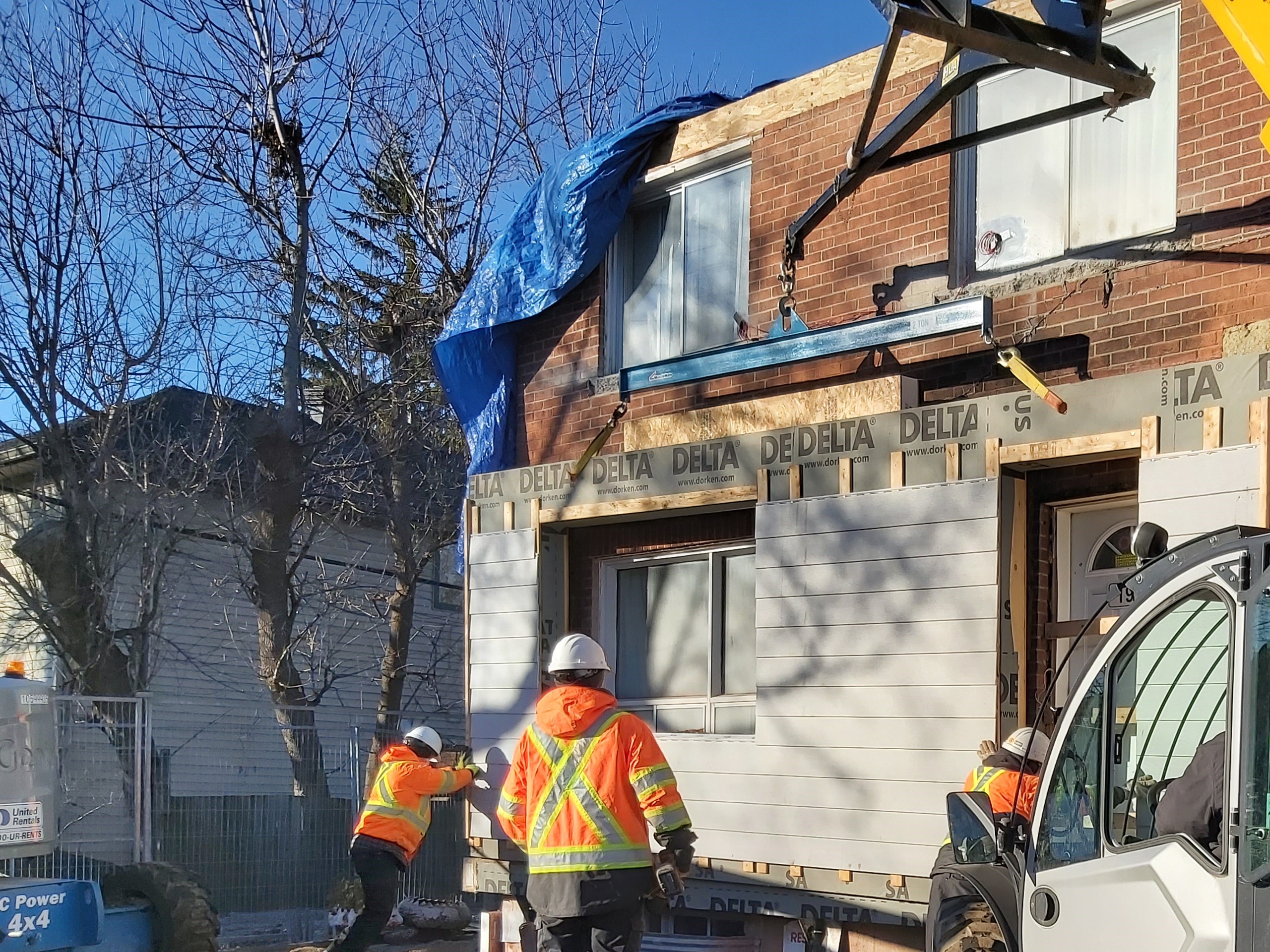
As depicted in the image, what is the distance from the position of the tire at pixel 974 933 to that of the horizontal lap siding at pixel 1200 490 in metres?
2.25

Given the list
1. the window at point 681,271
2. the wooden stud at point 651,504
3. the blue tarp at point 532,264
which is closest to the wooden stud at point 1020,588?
the wooden stud at point 651,504

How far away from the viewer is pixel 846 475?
9203 mm

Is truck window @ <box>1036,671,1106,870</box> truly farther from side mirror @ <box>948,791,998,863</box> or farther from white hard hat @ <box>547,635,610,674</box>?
white hard hat @ <box>547,635,610,674</box>

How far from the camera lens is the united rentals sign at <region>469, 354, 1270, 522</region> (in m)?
7.58

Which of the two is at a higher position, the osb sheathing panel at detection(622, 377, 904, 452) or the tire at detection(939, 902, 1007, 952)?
the osb sheathing panel at detection(622, 377, 904, 452)

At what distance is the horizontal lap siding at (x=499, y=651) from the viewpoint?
11.2 metres

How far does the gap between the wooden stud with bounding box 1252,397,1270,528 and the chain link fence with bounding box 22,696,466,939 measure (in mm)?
6490

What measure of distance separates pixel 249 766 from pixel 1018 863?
13168 millimetres

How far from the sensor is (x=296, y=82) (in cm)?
1639

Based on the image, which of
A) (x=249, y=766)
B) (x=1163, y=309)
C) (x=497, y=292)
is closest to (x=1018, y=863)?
(x=1163, y=309)

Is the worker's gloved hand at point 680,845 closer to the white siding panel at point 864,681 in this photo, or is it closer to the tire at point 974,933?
the tire at point 974,933

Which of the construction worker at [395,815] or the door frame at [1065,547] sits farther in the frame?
the construction worker at [395,815]

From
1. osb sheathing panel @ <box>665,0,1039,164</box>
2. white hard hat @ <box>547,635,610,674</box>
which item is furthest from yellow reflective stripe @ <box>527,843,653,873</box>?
osb sheathing panel @ <box>665,0,1039,164</box>

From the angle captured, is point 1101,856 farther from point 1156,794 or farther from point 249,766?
point 249,766
